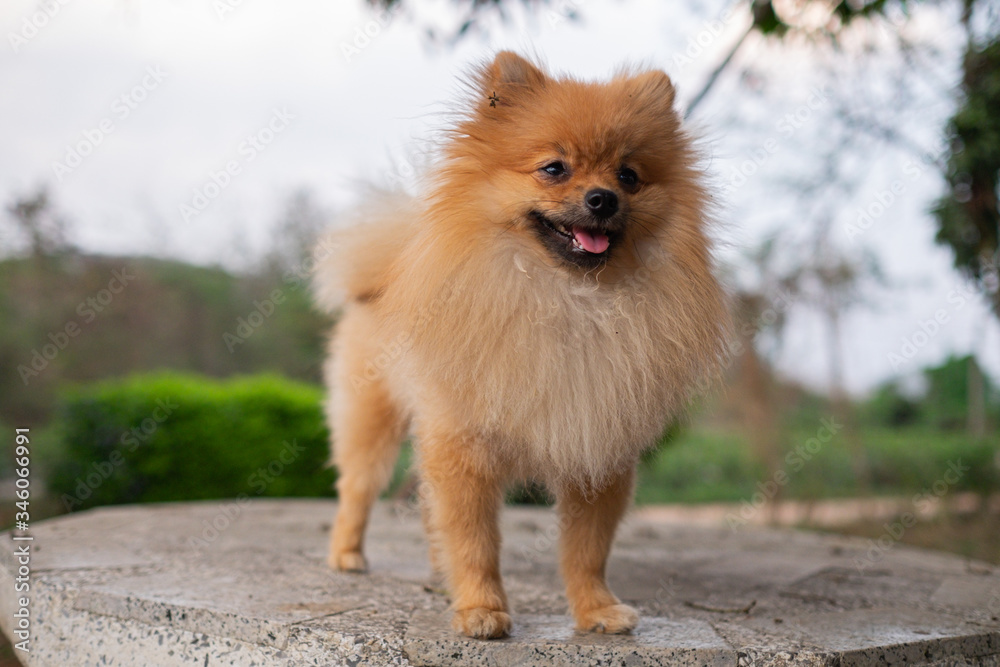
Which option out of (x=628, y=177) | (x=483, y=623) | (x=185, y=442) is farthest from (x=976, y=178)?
(x=185, y=442)

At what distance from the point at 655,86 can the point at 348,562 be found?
2.53m

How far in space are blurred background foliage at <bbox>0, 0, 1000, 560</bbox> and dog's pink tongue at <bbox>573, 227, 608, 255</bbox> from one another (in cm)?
108

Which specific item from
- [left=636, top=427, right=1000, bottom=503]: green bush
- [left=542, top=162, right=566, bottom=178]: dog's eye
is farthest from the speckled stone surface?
[left=636, top=427, right=1000, bottom=503]: green bush

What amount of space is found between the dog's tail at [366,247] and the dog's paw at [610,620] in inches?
59.2

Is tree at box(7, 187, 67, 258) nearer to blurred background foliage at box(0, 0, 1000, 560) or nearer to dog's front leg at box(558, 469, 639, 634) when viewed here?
blurred background foliage at box(0, 0, 1000, 560)

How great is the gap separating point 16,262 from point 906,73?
919 centimetres

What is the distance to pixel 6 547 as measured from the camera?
3.40 m

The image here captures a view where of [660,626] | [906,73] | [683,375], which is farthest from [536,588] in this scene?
[906,73]

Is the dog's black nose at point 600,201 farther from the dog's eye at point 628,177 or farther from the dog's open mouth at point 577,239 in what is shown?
the dog's eye at point 628,177

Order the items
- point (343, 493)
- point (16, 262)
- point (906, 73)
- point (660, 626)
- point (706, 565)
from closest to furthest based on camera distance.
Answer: point (660, 626)
point (343, 493)
point (706, 565)
point (906, 73)
point (16, 262)

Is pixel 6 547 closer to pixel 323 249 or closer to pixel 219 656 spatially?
pixel 219 656

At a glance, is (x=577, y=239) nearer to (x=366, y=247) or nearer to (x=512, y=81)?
(x=512, y=81)

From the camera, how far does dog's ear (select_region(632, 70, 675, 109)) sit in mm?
2650

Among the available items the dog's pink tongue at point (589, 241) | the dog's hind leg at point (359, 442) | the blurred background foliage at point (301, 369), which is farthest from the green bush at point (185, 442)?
the dog's pink tongue at point (589, 241)
